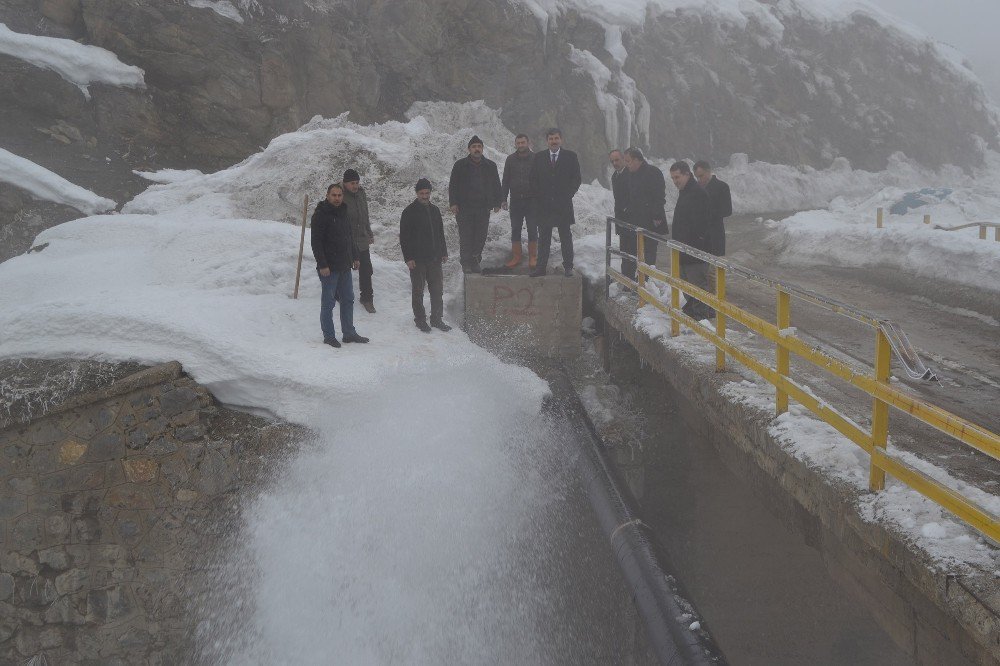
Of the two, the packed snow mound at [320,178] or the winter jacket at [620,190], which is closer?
the winter jacket at [620,190]

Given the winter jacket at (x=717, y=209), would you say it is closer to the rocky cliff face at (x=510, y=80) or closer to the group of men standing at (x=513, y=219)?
the group of men standing at (x=513, y=219)

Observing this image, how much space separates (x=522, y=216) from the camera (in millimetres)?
8695

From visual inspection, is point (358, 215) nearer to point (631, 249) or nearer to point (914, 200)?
point (631, 249)

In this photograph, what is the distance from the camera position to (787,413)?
4.20 m

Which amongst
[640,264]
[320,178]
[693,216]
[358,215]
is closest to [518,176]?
[358,215]

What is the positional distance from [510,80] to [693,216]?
16.0m

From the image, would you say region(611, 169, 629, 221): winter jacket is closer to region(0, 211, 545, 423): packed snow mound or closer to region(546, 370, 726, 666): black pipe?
region(0, 211, 545, 423): packed snow mound

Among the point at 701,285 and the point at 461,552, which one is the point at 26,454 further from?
the point at 701,285

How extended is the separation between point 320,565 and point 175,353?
7.33 feet

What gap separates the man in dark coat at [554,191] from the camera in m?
8.02

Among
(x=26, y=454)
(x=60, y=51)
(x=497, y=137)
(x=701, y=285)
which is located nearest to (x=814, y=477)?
(x=701, y=285)

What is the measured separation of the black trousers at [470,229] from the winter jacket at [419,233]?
0.88m

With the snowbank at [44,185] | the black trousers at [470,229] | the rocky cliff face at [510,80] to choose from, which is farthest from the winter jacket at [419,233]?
the rocky cliff face at [510,80]

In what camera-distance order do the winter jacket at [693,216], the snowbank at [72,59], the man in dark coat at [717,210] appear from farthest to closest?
1. the snowbank at [72,59]
2. the man in dark coat at [717,210]
3. the winter jacket at [693,216]
